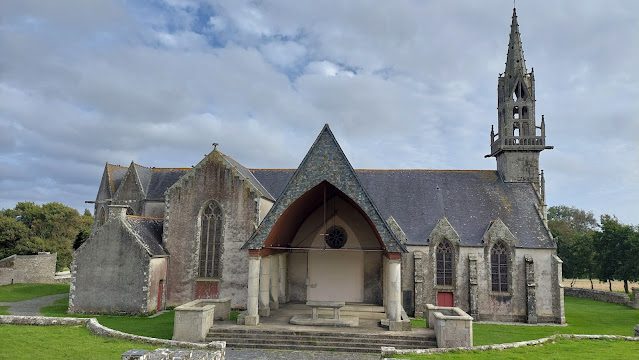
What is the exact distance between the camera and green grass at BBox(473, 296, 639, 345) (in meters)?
20.6

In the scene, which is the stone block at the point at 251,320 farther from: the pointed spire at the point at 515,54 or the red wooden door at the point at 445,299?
the pointed spire at the point at 515,54

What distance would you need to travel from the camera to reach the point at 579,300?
3978 centimetres

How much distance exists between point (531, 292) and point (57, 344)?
24.4 meters

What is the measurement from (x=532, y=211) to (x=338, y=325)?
1746 cm

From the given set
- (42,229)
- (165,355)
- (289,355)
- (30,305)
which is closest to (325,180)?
(289,355)

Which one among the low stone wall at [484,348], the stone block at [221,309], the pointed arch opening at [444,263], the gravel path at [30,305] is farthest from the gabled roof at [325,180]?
the gravel path at [30,305]

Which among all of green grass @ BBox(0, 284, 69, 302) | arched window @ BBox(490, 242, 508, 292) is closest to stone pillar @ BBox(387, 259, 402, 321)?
arched window @ BBox(490, 242, 508, 292)

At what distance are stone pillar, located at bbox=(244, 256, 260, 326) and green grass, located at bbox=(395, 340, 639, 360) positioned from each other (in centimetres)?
666

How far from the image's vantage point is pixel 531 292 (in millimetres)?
27031

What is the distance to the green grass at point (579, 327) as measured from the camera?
20622 millimetres

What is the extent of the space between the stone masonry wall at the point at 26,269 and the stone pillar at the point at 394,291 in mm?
36443

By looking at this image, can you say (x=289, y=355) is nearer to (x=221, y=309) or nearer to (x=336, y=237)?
(x=221, y=309)

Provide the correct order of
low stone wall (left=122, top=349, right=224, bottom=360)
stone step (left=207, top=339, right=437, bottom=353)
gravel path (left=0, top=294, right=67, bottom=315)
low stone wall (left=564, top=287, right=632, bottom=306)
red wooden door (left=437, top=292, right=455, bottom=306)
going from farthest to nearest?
low stone wall (left=564, top=287, right=632, bottom=306), red wooden door (left=437, top=292, right=455, bottom=306), gravel path (left=0, top=294, right=67, bottom=315), stone step (left=207, top=339, right=437, bottom=353), low stone wall (left=122, top=349, right=224, bottom=360)

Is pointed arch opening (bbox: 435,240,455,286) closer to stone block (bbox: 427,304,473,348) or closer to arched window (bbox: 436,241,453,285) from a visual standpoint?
arched window (bbox: 436,241,453,285)
